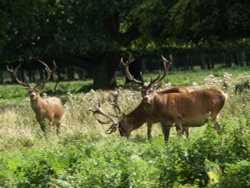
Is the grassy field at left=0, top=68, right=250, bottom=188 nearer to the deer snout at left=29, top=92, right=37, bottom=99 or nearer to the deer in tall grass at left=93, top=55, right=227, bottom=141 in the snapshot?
the deer in tall grass at left=93, top=55, right=227, bottom=141

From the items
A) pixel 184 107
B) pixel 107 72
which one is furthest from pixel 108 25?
pixel 184 107

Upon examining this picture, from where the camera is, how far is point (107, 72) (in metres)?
30.3

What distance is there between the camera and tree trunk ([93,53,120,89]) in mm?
30203

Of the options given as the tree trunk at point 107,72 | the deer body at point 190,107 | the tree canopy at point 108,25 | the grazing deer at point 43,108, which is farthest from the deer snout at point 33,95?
the tree trunk at point 107,72

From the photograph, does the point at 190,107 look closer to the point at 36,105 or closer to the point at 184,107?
the point at 184,107

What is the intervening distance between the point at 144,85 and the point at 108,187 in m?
5.49

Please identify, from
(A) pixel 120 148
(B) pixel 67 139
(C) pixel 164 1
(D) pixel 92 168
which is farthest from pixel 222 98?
(C) pixel 164 1

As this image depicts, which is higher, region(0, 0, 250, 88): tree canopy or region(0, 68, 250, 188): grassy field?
region(0, 0, 250, 88): tree canopy

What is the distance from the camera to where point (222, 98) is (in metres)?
12.0

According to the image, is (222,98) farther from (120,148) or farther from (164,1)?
(164,1)

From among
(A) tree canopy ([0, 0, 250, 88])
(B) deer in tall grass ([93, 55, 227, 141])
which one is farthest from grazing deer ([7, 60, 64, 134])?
(A) tree canopy ([0, 0, 250, 88])

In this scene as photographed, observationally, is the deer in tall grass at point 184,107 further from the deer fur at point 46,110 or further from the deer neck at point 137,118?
the deer fur at point 46,110

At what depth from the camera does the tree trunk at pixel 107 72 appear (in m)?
30.2

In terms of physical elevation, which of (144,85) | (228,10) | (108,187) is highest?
(228,10)
